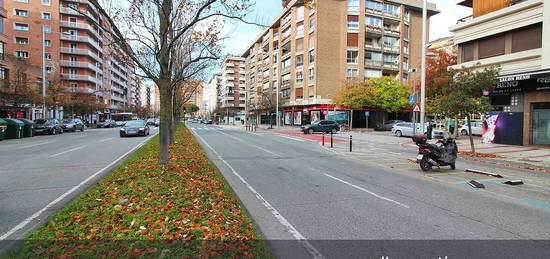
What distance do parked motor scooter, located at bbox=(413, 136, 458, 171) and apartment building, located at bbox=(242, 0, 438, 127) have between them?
118 feet

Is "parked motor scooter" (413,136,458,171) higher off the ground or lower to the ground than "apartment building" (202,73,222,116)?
lower

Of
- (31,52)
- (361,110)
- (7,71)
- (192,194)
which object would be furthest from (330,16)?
(31,52)

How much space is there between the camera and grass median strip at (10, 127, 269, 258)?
3.26 m

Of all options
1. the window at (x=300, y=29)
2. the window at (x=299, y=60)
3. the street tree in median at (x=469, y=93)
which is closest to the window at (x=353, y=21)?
the window at (x=300, y=29)

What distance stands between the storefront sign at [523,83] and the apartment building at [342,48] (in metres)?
27.8

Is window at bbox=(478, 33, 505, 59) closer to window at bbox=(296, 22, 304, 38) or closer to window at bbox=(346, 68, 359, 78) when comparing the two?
window at bbox=(346, 68, 359, 78)

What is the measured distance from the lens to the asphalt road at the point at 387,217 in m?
3.66

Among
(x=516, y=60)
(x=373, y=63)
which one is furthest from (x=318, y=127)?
(x=373, y=63)

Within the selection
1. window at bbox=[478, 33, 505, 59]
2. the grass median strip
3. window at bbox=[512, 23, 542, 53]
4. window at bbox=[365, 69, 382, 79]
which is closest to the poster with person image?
window at bbox=[365, 69, 382, 79]

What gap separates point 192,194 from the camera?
214 inches

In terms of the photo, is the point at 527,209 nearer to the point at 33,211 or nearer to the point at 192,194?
the point at 192,194

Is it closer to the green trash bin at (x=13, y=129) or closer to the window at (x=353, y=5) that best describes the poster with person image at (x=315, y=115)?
the window at (x=353, y=5)

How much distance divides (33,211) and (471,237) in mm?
7025

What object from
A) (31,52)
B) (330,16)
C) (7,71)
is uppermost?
(330,16)
